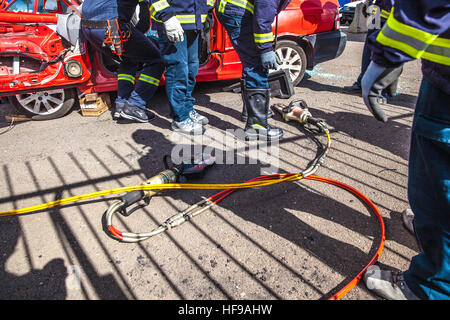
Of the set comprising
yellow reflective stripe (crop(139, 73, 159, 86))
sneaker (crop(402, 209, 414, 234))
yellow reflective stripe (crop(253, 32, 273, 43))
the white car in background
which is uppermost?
the white car in background

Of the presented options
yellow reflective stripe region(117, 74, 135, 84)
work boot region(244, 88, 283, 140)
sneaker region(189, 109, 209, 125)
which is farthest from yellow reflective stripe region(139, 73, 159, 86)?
work boot region(244, 88, 283, 140)

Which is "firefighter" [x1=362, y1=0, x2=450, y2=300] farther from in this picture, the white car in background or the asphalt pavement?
the white car in background

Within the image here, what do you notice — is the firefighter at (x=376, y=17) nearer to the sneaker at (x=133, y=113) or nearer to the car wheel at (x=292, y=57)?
→ the car wheel at (x=292, y=57)

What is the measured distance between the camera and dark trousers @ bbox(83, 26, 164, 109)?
385 centimetres

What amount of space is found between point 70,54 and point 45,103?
0.85 meters

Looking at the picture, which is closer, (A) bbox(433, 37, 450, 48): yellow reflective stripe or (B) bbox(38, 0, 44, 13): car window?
(A) bbox(433, 37, 450, 48): yellow reflective stripe

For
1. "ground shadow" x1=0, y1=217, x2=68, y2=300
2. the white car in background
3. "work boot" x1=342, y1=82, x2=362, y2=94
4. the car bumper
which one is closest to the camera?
"ground shadow" x1=0, y1=217, x2=68, y2=300

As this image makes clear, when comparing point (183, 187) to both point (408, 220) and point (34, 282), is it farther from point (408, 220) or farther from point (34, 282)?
point (408, 220)

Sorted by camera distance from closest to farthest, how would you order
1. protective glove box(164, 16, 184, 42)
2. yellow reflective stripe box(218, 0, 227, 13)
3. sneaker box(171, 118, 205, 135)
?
protective glove box(164, 16, 184, 42), yellow reflective stripe box(218, 0, 227, 13), sneaker box(171, 118, 205, 135)

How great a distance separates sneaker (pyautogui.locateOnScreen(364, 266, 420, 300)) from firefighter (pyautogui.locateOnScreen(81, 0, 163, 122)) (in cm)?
329

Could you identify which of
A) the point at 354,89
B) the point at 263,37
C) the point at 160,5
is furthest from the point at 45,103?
the point at 354,89

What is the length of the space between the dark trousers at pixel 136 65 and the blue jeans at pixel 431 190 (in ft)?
10.8

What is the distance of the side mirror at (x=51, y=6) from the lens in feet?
13.3

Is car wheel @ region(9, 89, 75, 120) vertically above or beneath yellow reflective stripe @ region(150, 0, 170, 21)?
beneath
